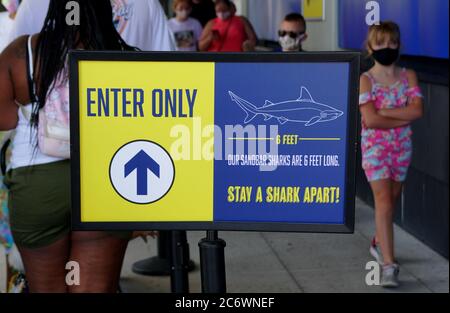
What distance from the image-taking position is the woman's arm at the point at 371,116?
20.5 ft

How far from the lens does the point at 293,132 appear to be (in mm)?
2830

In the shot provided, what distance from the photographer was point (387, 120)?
20.7 feet

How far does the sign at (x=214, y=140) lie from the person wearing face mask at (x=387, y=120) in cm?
341

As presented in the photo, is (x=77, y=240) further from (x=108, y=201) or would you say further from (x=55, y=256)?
(x=108, y=201)

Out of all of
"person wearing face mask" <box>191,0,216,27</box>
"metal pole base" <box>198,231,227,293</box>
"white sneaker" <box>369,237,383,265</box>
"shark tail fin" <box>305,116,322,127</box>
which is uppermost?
"person wearing face mask" <box>191,0,216,27</box>

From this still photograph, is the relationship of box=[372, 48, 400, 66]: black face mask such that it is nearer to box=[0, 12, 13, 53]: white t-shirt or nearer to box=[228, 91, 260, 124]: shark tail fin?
box=[0, 12, 13, 53]: white t-shirt

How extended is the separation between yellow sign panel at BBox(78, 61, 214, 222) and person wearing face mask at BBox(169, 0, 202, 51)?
8.81 metres

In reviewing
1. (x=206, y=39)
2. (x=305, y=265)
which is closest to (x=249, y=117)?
(x=305, y=265)

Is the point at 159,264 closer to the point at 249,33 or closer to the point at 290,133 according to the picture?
the point at 249,33

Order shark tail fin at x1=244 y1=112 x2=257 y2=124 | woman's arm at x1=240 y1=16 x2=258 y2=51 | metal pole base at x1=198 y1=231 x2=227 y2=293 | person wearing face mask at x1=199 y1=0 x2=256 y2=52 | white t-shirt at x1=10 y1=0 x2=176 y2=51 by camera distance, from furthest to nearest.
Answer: person wearing face mask at x1=199 y1=0 x2=256 y2=52, woman's arm at x1=240 y1=16 x2=258 y2=51, white t-shirt at x1=10 y1=0 x2=176 y2=51, metal pole base at x1=198 y1=231 x2=227 y2=293, shark tail fin at x1=244 y1=112 x2=257 y2=124

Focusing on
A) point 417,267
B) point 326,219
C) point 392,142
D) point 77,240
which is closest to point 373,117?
point 392,142

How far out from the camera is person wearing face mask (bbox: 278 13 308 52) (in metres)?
6.31

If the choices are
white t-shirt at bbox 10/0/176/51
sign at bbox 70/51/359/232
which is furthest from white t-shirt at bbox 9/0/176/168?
sign at bbox 70/51/359/232

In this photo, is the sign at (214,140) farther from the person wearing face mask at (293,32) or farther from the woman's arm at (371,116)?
the woman's arm at (371,116)
